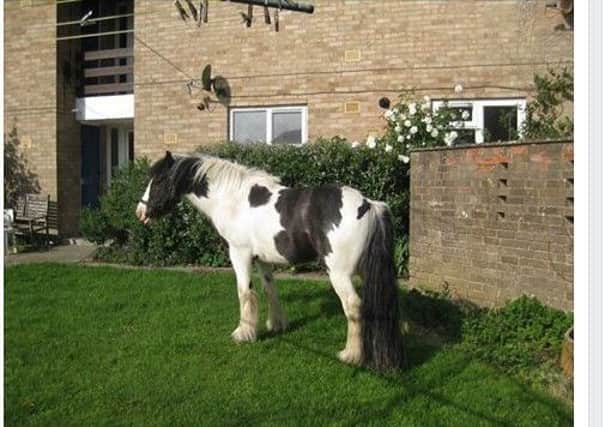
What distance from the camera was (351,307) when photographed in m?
4.40

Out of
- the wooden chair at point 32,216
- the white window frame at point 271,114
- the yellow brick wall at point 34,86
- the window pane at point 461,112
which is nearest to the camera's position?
the window pane at point 461,112

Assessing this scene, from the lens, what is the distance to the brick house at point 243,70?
31.1ft

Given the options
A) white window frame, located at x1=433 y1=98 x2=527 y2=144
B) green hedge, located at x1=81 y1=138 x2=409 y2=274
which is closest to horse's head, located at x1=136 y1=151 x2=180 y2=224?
green hedge, located at x1=81 y1=138 x2=409 y2=274

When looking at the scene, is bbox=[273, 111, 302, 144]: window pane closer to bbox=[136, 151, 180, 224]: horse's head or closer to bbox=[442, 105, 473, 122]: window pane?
bbox=[442, 105, 473, 122]: window pane

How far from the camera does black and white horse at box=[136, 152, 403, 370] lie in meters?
4.30

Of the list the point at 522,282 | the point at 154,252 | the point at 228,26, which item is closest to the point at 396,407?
the point at 522,282

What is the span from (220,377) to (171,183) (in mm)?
1746


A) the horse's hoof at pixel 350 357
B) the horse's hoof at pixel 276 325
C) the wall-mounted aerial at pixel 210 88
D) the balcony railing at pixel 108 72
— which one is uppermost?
the balcony railing at pixel 108 72

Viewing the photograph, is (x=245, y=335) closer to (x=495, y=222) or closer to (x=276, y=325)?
(x=276, y=325)

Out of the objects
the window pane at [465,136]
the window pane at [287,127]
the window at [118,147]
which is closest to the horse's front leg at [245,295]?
the window pane at [465,136]

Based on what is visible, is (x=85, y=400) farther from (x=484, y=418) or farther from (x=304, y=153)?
(x=304, y=153)

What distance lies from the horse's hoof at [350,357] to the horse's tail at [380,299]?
0.12m

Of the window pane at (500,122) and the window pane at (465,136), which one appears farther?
the window pane at (500,122)

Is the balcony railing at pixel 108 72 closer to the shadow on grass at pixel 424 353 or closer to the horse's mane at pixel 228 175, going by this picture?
the shadow on grass at pixel 424 353
